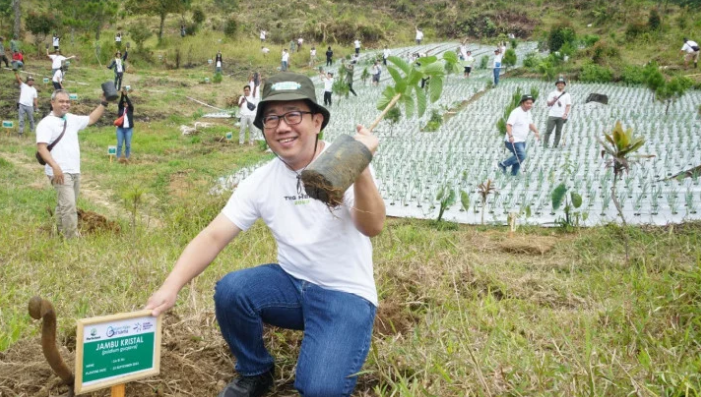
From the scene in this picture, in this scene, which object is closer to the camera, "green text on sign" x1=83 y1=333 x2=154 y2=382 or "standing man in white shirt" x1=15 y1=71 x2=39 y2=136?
"green text on sign" x1=83 y1=333 x2=154 y2=382

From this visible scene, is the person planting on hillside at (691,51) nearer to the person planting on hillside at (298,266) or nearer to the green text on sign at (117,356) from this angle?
the person planting on hillside at (298,266)

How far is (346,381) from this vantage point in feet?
6.36

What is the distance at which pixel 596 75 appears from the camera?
54.9 ft

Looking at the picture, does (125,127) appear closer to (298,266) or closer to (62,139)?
(62,139)

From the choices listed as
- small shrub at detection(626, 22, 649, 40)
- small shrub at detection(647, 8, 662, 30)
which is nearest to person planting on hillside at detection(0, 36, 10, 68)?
small shrub at detection(626, 22, 649, 40)

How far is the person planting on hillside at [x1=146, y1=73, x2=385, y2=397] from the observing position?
1.95 m

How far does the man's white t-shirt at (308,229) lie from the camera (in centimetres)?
204

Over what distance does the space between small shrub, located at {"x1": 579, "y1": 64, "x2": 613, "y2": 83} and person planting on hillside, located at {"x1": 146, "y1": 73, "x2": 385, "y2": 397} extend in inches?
639

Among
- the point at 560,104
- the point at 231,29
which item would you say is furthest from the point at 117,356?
the point at 231,29

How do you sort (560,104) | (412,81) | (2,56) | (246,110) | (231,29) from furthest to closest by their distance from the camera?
1. (231,29)
2. (2,56)
3. (246,110)
4. (560,104)
5. (412,81)

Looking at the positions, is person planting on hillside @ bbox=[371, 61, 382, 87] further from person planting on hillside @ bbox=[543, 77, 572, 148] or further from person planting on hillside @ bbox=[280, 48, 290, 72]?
person planting on hillside @ bbox=[543, 77, 572, 148]

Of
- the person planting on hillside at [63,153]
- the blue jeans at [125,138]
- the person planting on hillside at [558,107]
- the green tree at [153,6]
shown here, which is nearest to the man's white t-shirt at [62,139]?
the person planting on hillside at [63,153]

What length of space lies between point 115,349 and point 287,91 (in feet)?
3.14

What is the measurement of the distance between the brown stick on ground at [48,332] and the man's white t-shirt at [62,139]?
343 cm
